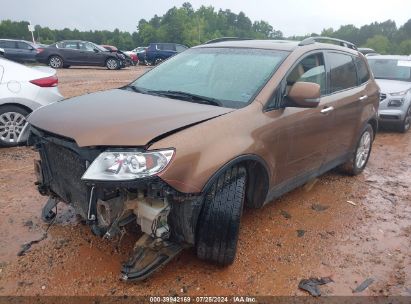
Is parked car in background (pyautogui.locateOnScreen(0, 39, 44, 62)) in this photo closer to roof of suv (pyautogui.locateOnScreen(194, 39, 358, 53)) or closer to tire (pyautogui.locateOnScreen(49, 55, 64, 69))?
tire (pyautogui.locateOnScreen(49, 55, 64, 69))

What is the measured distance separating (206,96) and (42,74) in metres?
3.73

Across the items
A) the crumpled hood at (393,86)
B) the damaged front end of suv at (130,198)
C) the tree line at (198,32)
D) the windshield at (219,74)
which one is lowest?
the tree line at (198,32)

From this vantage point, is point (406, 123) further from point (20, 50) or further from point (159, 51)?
point (159, 51)

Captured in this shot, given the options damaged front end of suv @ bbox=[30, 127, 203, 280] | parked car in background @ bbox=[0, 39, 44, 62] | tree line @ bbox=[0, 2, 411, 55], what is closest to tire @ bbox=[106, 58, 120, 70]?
parked car in background @ bbox=[0, 39, 44, 62]

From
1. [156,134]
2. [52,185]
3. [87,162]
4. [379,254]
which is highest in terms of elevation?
[156,134]

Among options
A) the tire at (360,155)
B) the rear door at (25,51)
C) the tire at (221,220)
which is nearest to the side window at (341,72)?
the tire at (360,155)

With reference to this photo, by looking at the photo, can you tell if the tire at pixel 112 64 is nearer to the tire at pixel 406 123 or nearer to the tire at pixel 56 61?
the tire at pixel 56 61

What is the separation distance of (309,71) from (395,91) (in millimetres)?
5241

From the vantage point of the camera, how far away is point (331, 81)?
4160mm

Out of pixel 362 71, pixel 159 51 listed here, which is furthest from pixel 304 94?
pixel 159 51

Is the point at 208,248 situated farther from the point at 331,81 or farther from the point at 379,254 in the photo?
the point at 331,81

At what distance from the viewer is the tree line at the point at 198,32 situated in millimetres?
69500

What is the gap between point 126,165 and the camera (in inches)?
95.5

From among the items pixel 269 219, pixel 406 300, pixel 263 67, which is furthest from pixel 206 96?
pixel 406 300
